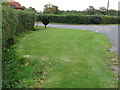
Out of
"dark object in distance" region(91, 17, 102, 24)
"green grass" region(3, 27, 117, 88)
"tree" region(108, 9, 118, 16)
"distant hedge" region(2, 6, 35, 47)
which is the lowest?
"green grass" region(3, 27, 117, 88)

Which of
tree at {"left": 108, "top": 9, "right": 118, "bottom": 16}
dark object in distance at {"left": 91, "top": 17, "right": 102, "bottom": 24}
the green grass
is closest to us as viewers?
the green grass

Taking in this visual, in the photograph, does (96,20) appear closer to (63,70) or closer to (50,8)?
(50,8)

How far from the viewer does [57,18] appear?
33438mm

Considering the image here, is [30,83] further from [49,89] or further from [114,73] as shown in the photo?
[114,73]

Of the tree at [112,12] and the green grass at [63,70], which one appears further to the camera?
the tree at [112,12]

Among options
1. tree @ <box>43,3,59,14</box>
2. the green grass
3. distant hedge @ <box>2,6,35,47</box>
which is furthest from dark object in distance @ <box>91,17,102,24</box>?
the green grass

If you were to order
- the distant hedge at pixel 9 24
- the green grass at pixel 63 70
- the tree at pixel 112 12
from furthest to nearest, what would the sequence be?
the tree at pixel 112 12
the distant hedge at pixel 9 24
the green grass at pixel 63 70

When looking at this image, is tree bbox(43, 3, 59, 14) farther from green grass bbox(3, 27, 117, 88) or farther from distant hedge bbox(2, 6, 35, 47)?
green grass bbox(3, 27, 117, 88)

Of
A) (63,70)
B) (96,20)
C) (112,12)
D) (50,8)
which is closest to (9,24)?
(63,70)

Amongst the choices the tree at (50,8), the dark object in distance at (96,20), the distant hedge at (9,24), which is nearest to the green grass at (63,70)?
the distant hedge at (9,24)

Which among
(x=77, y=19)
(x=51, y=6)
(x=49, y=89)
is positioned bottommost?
(x=49, y=89)

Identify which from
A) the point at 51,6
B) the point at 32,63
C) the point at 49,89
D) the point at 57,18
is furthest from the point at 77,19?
the point at 49,89

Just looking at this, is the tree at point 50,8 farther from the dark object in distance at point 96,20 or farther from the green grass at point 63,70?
the green grass at point 63,70

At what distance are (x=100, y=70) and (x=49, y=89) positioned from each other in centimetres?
216
